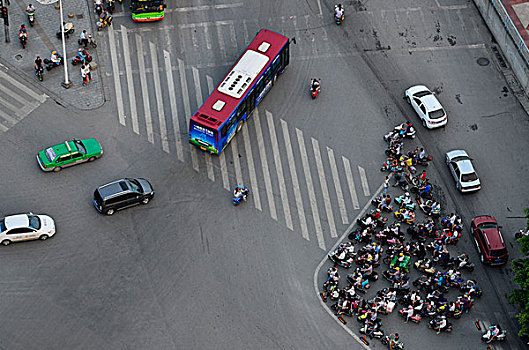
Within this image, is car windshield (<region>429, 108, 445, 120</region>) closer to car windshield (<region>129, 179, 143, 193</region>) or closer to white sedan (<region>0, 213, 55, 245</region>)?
car windshield (<region>129, 179, 143, 193</region>)

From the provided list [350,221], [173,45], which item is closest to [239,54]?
[173,45]

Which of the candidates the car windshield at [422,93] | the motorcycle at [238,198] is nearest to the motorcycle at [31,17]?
the motorcycle at [238,198]

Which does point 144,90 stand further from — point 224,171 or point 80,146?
point 224,171

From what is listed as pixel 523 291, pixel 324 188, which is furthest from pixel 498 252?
pixel 324 188

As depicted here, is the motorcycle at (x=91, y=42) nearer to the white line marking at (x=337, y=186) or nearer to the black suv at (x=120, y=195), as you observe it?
the black suv at (x=120, y=195)

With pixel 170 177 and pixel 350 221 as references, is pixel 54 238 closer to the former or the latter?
pixel 170 177

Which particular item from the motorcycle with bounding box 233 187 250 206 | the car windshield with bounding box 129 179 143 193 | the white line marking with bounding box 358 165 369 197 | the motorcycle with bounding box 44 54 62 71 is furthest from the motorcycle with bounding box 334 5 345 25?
the car windshield with bounding box 129 179 143 193
